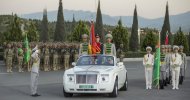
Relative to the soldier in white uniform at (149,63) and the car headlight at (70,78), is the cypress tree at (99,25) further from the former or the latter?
the car headlight at (70,78)

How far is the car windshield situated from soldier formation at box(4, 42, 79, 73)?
13.1 m

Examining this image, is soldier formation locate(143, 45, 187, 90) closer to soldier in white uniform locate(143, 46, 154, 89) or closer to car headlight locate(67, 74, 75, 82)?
soldier in white uniform locate(143, 46, 154, 89)

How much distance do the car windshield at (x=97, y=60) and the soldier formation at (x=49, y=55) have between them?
43.0 feet

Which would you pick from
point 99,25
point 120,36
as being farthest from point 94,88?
point 99,25

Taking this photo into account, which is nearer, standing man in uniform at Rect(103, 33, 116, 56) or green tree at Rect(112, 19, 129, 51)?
standing man in uniform at Rect(103, 33, 116, 56)

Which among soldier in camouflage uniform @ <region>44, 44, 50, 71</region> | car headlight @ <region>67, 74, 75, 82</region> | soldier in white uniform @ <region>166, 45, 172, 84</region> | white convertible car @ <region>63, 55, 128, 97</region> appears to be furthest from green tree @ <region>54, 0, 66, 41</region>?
car headlight @ <region>67, 74, 75, 82</region>

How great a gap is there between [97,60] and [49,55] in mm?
14528

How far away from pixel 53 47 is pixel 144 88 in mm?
12989

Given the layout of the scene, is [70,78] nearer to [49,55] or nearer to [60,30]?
[49,55]

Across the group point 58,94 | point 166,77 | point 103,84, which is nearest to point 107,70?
point 103,84

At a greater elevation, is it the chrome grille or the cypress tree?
the cypress tree

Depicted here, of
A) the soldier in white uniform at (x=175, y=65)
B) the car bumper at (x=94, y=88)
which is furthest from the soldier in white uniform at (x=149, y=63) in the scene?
the car bumper at (x=94, y=88)

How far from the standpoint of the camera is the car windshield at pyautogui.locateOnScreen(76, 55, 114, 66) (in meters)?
17.5

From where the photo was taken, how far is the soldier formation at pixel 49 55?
30.8 m
